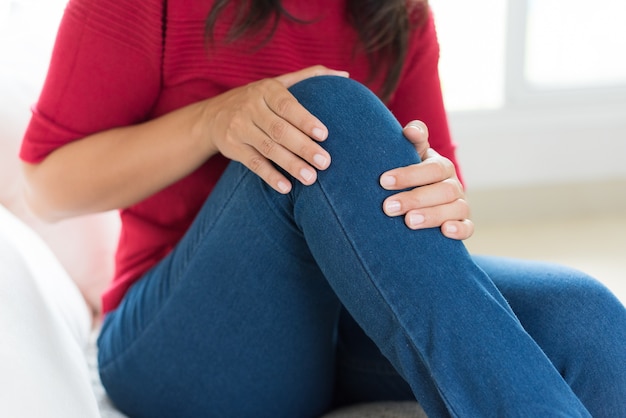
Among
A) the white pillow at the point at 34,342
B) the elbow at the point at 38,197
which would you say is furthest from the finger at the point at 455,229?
the elbow at the point at 38,197

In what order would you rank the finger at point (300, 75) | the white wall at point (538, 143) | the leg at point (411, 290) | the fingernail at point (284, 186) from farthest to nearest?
the white wall at point (538, 143), the finger at point (300, 75), the fingernail at point (284, 186), the leg at point (411, 290)

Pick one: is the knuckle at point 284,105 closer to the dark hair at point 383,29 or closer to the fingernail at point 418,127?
the fingernail at point 418,127

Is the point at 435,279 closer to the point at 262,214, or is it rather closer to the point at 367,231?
the point at 367,231

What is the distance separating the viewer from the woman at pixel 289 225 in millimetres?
699

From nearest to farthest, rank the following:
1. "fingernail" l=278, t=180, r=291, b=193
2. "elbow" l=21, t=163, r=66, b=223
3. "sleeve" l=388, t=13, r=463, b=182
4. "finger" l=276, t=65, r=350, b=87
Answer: "fingernail" l=278, t=180, r=291, b=193
"finger" l=276, t=65, r=350, b=87
"elbow" l=21, t=163, r=66, b=223
"sleeve" l=388, t=13, r=463, b=182

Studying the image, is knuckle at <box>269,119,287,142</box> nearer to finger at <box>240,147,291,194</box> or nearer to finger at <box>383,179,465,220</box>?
finger at <box>240,147,291,194</box>

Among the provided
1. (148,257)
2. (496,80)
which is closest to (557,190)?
(496,80)

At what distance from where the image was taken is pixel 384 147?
74 cm

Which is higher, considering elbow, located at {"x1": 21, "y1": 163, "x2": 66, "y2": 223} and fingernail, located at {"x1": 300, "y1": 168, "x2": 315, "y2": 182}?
fingernail, located at {"x1": 300, "y1": 168, "x2": 315, "y2": 182}

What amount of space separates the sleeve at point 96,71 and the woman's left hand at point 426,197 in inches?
13.6

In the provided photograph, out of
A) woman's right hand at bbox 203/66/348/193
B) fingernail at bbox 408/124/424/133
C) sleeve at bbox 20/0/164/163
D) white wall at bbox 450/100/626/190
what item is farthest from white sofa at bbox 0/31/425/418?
white wall at bbox 450/100/626/190

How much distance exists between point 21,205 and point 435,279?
68 centimetres

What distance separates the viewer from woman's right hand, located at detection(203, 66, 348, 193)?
75 cm

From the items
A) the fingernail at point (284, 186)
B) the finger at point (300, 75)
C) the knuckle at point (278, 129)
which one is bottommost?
the fingernail at point (284, 186)
